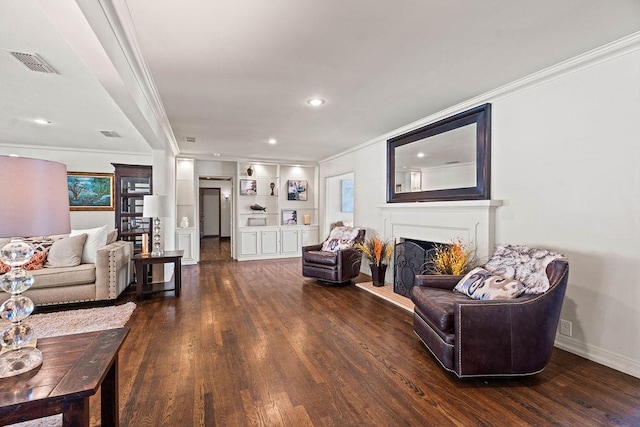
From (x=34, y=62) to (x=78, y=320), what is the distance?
2557mm

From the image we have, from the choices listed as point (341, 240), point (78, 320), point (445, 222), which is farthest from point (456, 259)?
point (78, 320)

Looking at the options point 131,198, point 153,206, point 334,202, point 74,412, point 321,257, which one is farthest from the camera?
point 334,202

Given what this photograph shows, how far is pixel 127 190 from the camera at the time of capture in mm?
4852

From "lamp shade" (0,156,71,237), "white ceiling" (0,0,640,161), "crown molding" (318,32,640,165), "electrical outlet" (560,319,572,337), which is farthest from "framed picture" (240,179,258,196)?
"electrical outlet" (560,319,572,337)

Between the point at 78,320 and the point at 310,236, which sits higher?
the point at 310,236

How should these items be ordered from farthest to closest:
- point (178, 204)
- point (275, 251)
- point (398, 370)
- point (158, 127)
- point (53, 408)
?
point (275, 251) → point (178, 204) → point (158, 127) → point (398, 370) → point (53, 408)

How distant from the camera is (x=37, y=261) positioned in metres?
3.71

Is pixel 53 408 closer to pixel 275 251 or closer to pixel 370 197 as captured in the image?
pixel 370 197

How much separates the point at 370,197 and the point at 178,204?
166 inches

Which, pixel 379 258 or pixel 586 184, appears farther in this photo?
pixel 379 258

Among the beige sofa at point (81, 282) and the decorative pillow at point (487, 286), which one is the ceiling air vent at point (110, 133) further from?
the decorative pillow at point (487, 286)

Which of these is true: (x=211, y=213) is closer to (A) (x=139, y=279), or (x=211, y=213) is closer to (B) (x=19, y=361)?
(A) (x=139, y=279)

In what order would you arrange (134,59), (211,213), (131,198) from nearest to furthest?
(134,59) < (131,198) < (211,213)

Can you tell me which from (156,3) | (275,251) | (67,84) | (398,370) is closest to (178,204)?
(275,251)
